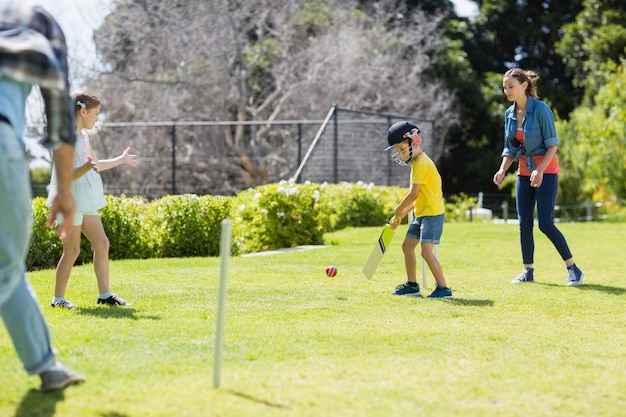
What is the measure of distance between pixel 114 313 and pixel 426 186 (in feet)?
8.91

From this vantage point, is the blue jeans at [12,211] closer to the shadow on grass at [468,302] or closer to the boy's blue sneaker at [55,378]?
the boy's blue sneaker at [55,378]

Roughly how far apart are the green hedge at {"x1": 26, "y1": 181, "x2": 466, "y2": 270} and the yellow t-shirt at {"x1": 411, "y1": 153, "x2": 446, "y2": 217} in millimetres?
4773

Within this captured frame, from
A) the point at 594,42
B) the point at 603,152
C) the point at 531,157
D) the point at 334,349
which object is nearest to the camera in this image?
the point at 334,349

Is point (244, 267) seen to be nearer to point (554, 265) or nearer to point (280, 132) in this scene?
point (554, 265)

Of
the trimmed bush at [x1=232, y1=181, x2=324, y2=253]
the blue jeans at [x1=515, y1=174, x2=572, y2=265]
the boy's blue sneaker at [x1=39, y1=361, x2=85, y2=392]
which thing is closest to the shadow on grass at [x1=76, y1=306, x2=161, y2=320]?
the boy's blue sneaker at [x1=39, y1=361, x2=85, y2=392]

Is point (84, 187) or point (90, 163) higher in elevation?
point (90, 163)

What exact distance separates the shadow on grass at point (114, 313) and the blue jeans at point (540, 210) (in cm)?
388

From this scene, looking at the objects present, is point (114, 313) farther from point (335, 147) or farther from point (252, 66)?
point (252, 66)

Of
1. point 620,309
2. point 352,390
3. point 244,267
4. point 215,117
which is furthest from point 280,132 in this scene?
point 352,390

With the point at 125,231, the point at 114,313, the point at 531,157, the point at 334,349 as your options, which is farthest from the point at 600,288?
the point at 125,231

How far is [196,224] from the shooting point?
1155 cm

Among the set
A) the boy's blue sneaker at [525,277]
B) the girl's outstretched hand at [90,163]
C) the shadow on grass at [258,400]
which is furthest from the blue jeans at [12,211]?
the boy's blue sneaker at [525,277]

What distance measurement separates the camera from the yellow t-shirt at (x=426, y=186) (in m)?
7.20

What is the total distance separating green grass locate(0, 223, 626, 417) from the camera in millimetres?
3895
